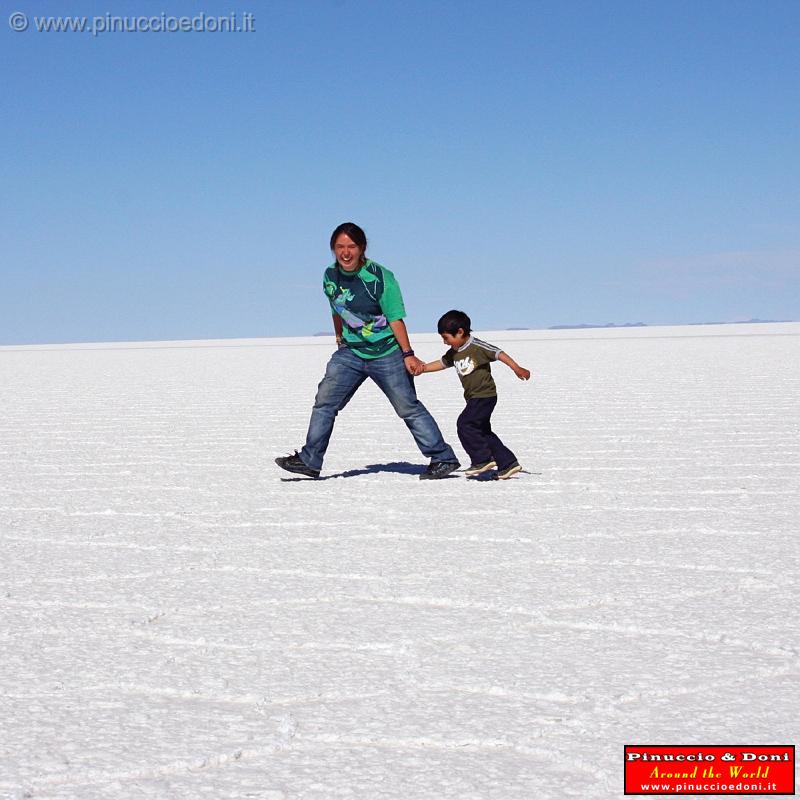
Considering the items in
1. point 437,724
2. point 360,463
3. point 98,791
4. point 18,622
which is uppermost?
point 360,463

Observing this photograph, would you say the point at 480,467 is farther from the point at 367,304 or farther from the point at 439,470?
the point at 367,304

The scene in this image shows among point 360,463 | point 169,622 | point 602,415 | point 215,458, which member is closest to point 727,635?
point 169,622

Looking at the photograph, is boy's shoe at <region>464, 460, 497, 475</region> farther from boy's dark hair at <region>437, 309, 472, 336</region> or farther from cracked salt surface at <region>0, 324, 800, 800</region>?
boy's dark hair at <region>437, 309, 472, 336</region>

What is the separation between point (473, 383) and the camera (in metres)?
6.03

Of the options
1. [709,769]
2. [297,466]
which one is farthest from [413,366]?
[709,769]

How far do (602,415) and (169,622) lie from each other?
6.75 metres

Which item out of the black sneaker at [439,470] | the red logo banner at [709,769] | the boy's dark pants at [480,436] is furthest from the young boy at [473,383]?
the red logo banner at [709,769]

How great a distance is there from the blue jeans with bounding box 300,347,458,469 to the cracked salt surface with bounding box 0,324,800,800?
21cm

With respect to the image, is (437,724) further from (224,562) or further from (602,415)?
(602,415)

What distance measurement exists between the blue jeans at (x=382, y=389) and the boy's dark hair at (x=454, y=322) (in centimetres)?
31

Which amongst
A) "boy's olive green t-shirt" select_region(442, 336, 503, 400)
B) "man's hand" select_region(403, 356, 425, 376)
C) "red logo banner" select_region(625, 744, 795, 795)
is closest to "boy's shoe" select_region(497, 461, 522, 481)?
"boy's olive green t-shirt" select_region(442, 336, 503, 400)

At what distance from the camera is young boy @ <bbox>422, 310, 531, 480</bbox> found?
235 inches

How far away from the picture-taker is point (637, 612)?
3.15m

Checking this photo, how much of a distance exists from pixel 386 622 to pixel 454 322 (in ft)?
10.3
